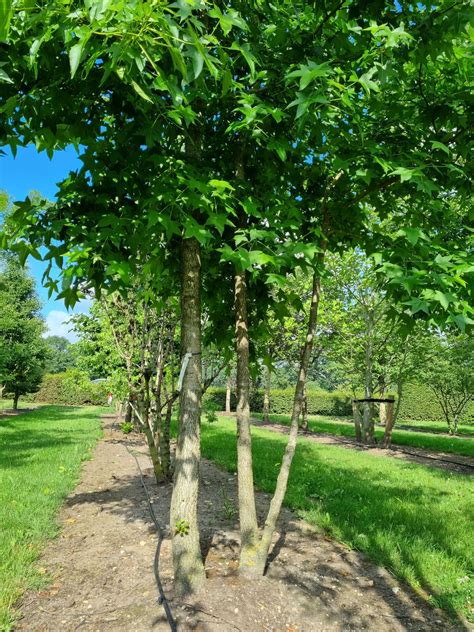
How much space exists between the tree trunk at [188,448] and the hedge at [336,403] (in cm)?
2559

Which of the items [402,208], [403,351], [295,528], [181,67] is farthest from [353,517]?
[403,351]

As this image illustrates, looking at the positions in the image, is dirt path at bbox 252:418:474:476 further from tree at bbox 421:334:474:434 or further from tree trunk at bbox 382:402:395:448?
tree at bbox 421:334:474:434

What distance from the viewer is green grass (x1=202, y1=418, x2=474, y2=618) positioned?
357 cm

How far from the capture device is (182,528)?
3.04 meters

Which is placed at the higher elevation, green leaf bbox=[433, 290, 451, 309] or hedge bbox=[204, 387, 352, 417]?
green leaf bbox=[433, 290, 451, 309]

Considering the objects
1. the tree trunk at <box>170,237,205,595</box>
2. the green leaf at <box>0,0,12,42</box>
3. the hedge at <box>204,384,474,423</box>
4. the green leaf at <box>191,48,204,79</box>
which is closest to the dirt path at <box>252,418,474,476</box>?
the tree trunk at <box>170,237,205,595</box>

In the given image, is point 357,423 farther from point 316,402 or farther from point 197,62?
point 316,402

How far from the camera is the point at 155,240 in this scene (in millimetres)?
3074

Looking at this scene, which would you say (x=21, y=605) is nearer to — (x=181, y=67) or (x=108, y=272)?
(x=108, y=272)

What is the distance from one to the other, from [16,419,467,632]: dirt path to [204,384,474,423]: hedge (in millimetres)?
24409

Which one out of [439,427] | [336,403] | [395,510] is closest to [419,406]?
[336,403]

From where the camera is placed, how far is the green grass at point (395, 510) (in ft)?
11.7

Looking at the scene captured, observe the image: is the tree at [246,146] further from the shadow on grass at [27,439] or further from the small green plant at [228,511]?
the shadow on grass at [27,439]

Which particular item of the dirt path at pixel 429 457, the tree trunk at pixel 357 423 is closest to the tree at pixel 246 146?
the dirt path at pixel 429 457
